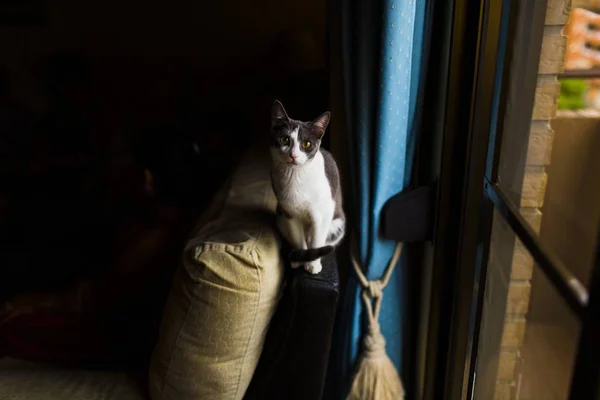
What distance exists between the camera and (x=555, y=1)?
0.64m

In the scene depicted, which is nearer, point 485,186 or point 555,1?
point 555,1

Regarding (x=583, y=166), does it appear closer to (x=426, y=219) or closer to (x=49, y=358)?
(x=426, y=219)

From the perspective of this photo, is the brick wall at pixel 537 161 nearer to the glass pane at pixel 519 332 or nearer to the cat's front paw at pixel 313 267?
the glass pane at pixel 519 332

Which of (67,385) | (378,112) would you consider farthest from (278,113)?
(67,385)

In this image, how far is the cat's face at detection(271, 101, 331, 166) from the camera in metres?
0.75

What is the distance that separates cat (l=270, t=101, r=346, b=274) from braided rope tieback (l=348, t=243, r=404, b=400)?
0.58ft

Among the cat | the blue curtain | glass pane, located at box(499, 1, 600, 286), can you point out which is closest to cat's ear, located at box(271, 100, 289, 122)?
the cat

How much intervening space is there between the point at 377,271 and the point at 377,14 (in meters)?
0.44

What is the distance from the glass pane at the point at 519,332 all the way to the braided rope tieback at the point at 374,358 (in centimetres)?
15

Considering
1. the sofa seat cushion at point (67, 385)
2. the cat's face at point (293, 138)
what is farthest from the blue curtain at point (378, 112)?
the sofa seat cushion at point (67, 385)

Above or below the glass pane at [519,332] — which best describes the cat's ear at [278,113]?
above

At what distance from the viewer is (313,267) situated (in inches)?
30.8

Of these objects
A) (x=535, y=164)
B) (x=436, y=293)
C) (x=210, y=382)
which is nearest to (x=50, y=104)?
(x=210, y=382)

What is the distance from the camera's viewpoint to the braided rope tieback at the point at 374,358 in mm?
950
